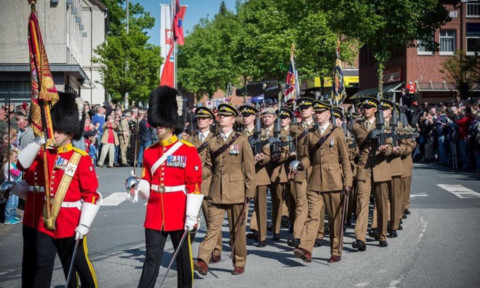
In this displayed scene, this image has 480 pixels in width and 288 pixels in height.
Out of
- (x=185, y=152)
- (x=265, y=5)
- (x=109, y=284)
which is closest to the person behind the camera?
(x=185, y=152)

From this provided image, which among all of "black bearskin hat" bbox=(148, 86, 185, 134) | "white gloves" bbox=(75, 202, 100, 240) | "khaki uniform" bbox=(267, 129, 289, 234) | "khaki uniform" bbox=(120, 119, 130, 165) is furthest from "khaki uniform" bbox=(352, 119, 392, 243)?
"khaki uniform" bbox=(120, 119, 130, 165)

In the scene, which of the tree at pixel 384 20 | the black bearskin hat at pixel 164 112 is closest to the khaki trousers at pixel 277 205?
the black bearskin hat at pixel 164 112

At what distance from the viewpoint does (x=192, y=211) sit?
25.1 feet

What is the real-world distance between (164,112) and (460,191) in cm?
1340

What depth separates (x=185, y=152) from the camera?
7793 mm

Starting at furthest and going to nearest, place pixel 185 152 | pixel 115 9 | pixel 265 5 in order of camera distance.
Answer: pixel 115 9, pixel 265 5, pixel 185 152

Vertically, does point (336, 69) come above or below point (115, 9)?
below

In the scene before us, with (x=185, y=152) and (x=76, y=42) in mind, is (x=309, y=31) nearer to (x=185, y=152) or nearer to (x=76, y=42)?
(x=76, y=42)

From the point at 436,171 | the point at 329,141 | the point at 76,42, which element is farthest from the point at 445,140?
the point at 76,42

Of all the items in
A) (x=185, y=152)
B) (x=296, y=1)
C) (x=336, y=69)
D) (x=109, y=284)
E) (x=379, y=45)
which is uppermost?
(x=296, y=1)

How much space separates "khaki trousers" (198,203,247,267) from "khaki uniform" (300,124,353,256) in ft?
3.71

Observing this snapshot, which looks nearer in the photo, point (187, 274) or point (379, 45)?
point (187, 274)

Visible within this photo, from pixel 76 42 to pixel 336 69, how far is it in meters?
34.6

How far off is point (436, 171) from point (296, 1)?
25.4 meters
